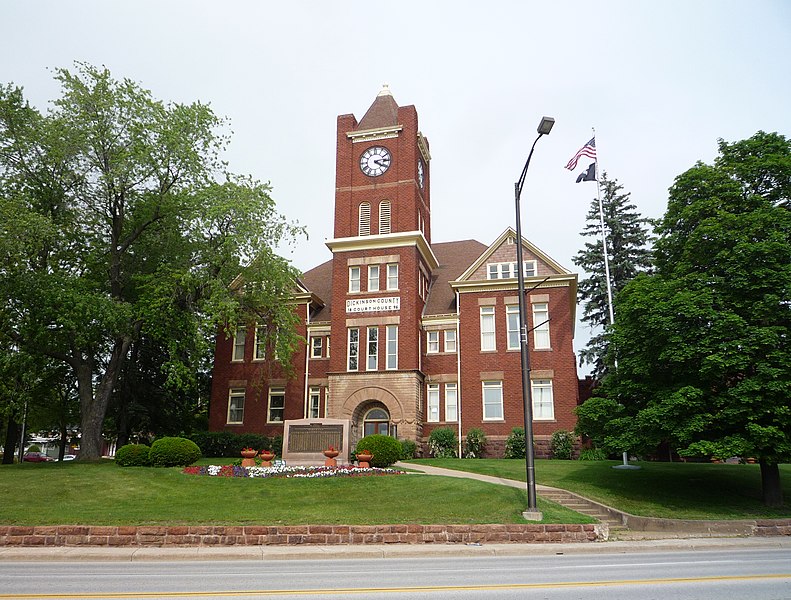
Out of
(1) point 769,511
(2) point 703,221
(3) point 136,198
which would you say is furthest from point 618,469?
(3) point 136,198

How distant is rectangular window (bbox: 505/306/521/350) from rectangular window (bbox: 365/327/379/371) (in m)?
7.77

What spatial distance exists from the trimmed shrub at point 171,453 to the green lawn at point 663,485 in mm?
11095

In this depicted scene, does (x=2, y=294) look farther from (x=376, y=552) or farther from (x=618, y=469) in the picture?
(x=618, y=469)

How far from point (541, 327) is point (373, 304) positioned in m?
9.89

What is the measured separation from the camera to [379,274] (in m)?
37.5

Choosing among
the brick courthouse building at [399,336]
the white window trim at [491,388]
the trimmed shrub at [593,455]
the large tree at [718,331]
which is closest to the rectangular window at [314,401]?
the brick courthouse building at [399,336]

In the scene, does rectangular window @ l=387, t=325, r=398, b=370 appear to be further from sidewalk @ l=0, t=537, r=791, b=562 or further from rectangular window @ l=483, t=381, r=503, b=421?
sidewalk @ l=0, t=537, r=791, b=562

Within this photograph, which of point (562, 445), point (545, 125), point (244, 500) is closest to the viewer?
point (545, 125)

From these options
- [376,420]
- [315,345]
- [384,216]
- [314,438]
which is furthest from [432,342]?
[314,438]

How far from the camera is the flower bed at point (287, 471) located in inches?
944

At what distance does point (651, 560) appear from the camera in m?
13.0

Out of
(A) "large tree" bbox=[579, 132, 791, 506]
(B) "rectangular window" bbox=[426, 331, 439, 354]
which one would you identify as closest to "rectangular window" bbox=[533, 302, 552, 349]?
(B) "rectangular window" bbox=[426, 331, 439, 354]

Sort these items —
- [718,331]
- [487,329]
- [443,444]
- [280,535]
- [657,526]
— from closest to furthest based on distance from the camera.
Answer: [280,535] < [657,526] < [718,331] < [443,444] < [487,329]

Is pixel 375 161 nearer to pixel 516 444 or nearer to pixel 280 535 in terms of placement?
pixel 516 444
